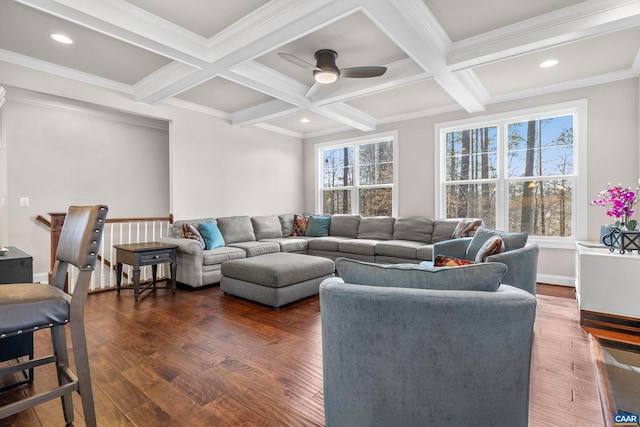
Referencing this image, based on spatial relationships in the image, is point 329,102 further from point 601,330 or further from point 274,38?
point 601,330

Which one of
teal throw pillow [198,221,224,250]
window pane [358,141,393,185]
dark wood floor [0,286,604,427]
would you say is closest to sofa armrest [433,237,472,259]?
dark wood floor [0,286,604,427]

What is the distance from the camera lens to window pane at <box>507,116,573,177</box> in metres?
4.24

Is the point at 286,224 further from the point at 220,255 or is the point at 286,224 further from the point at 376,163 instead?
the point at 376,163

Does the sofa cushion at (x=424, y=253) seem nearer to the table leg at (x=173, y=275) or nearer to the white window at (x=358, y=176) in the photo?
the white window at (x=358, y=176)

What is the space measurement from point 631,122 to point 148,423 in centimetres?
548

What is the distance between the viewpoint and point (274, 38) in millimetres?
2693

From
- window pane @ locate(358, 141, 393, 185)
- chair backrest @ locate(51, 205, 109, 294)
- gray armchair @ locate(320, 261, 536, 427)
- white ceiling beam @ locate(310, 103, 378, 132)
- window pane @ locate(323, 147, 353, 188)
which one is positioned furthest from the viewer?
window pane @ locate(323, 147, 353, 188)

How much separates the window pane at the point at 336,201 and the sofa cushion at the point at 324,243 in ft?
3.58

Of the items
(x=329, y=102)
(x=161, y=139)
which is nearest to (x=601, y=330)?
(x=329, y=102)

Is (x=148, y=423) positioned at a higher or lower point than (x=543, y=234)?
lower

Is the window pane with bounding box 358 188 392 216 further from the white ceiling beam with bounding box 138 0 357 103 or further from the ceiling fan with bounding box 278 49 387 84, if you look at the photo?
the white ceiling beam with bounding box 138 0 357 103

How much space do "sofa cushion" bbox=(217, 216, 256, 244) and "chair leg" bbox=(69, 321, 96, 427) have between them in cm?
350

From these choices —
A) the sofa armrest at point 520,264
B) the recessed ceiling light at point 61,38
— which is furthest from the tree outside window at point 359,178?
the recessed ceiling light at point 61,38

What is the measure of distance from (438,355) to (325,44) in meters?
2.97
